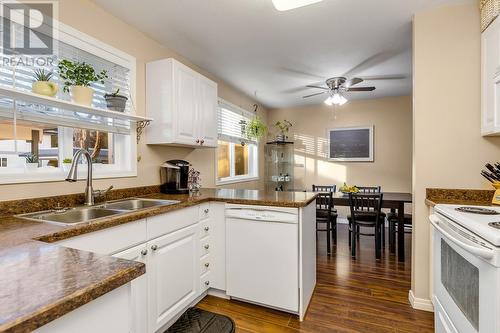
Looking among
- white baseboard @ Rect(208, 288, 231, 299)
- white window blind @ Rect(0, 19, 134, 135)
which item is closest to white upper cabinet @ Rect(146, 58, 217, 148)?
white window blind @ Rect(0, 19, 134, 135)

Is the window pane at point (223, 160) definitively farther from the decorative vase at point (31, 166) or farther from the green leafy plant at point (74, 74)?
the decorative vase at point (31, 166)

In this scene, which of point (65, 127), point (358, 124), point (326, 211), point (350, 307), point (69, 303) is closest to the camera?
point (69, 303)

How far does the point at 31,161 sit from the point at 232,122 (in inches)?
116

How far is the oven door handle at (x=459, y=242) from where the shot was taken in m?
1.01

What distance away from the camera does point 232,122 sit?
4.32 m

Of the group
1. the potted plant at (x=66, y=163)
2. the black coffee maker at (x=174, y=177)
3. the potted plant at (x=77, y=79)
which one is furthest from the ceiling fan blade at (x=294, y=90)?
the potted plant at (x=66, y=163)

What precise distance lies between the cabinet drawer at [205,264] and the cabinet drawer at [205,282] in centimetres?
4

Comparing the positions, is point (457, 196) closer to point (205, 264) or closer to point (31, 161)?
point (205, 264)

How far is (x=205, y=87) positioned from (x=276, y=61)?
0.96 meters

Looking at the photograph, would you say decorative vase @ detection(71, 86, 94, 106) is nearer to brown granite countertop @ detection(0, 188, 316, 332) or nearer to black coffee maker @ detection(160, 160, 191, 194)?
brown granite countertop @ detection(0, 188, 316, 332)

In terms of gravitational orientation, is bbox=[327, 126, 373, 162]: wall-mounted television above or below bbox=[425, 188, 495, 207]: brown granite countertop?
above

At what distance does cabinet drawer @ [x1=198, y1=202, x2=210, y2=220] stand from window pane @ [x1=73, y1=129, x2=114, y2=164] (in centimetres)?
92

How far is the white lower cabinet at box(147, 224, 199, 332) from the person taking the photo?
68.2 inches

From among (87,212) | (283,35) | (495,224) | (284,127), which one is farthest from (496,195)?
(284,127)
